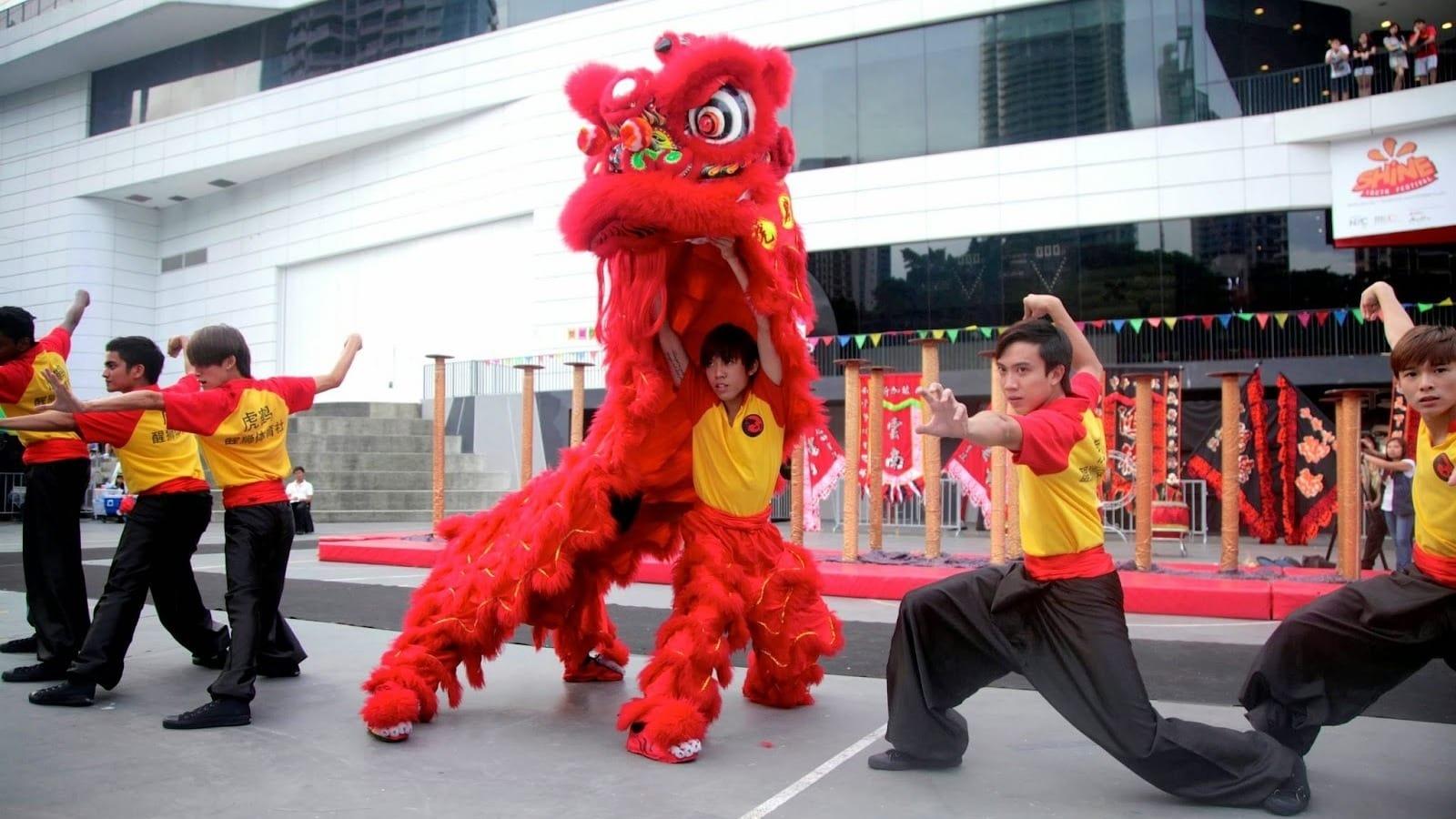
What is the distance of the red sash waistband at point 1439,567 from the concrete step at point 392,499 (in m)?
14.7

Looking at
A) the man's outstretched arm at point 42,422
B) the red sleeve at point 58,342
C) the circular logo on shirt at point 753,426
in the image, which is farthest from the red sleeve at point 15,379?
the circular logo on shirt at point 753,426

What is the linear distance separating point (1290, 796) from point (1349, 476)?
4840mm

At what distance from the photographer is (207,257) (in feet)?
88.3

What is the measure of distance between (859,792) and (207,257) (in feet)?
90.9

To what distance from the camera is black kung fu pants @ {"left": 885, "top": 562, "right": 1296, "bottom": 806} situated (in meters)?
3.02

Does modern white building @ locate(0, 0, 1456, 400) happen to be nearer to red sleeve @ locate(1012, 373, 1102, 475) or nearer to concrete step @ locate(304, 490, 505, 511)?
concrete step @ locate(304, 490, 505, 511)

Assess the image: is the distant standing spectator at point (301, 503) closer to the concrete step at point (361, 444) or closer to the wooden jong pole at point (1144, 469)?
the concrete step at point (361, 444)

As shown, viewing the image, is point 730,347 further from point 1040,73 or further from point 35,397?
point 1040,73

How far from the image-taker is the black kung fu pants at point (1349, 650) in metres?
3.12

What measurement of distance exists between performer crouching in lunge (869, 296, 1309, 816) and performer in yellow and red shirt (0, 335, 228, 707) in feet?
9.31

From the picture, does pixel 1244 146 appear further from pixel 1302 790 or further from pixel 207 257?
pixel 207 257

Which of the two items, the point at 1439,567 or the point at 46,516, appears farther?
the point at 46,516

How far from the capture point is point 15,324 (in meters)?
4.92

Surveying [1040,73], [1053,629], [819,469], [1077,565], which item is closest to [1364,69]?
[1040,73]
